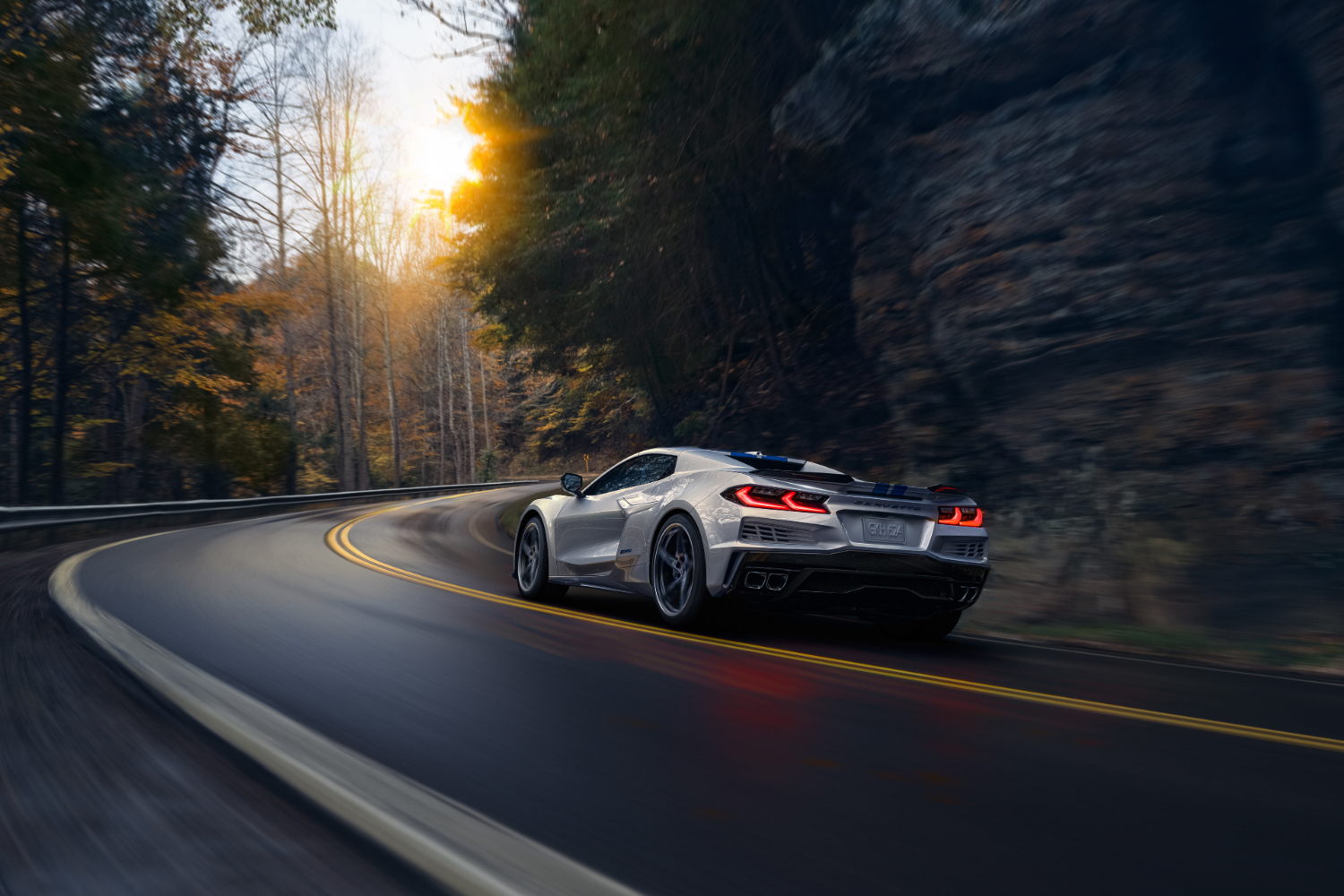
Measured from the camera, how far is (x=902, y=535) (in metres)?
6.18

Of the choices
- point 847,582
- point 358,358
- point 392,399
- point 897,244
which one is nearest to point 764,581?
point 847,582

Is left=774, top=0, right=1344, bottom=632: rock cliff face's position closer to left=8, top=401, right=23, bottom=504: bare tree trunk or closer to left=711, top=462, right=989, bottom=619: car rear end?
left=711, top=462, right=989, bottom=619: car rear end

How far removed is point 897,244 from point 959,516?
333 inches

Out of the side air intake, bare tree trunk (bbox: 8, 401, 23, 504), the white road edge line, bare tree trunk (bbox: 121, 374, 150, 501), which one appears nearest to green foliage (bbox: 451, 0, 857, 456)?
the side air intake

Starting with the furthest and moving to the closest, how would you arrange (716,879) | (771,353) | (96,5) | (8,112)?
1. (96,5)
2. (8,112)
3. (771,353)
4. (716,879)

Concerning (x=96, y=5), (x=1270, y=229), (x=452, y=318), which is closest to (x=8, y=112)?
(x=96, y=5)

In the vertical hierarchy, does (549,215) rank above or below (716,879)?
above

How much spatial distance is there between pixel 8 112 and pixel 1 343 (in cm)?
843

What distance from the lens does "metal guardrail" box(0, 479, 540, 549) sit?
1504 centimetres

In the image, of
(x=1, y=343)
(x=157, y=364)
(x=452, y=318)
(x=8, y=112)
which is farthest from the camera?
(x=452, y=318)

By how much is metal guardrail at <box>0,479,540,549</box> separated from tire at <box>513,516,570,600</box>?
399 inches

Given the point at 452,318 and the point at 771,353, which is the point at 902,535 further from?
the point at 452,318

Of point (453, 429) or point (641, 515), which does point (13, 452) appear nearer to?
point (641, 515)

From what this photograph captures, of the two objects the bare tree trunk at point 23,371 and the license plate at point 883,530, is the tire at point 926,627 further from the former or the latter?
the bare tree trunk at point 23,371
